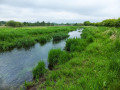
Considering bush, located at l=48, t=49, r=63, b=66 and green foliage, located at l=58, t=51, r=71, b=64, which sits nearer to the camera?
green foliage, located at l=58, t=51, r=71, b=64

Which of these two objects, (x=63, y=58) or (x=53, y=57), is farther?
(x=53, y=57)

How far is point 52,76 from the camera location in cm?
475

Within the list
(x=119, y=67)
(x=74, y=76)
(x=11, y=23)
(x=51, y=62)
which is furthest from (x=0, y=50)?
(x=11, y=23)

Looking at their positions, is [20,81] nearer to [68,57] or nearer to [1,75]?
[1,75]

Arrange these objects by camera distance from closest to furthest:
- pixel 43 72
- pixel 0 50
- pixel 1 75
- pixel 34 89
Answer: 1. pixel 34 89
2. pixel 43 72
3. pixel 1 75
4. pixel 0 50

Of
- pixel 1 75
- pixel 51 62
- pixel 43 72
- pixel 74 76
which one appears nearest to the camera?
pixel 74 76

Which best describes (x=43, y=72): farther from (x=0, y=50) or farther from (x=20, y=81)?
(x=0, y=50)

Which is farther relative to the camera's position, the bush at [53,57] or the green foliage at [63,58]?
the bush at [53,57]

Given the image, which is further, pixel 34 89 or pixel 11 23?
pixel 11 23

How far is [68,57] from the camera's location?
7.04 meters

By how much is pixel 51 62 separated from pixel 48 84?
288cm

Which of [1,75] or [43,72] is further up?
[43,72]

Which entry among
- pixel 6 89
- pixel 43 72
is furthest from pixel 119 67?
pixel 6 89

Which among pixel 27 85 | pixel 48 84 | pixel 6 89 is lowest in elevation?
pixel 6 89
